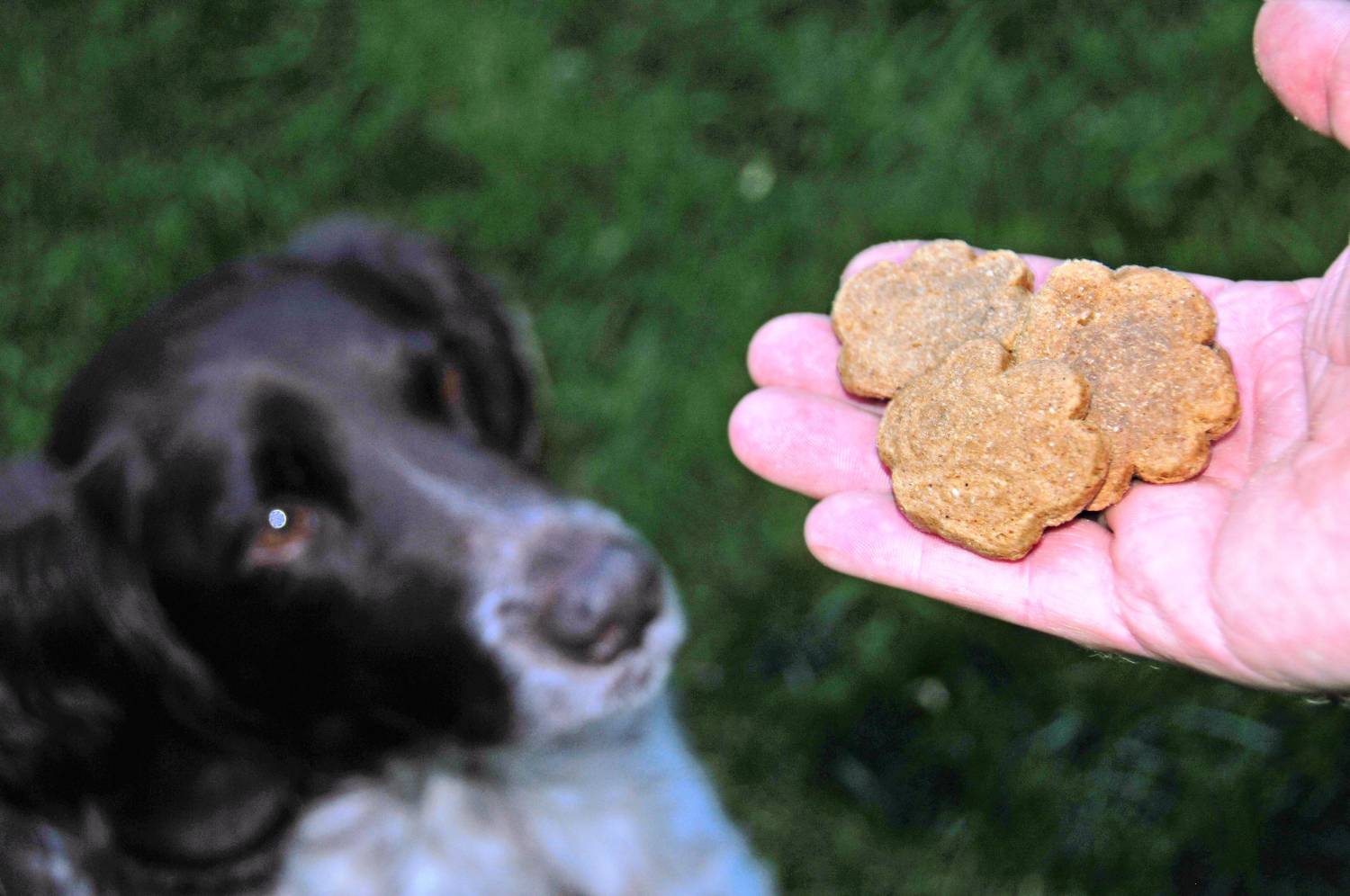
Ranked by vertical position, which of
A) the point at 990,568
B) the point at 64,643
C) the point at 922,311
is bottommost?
the point at 64,643

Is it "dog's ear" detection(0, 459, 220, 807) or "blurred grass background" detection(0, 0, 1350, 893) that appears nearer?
"dog's ear" detection(0, 459, 220, 807)

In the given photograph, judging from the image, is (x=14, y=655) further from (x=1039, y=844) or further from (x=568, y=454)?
(x=1039, y=844)

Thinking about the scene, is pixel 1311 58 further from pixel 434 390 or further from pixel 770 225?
pixel 770 225

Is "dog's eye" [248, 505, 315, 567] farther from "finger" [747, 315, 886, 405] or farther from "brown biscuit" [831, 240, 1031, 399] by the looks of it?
"brown biscuit" [831, 240, 1031, 399]

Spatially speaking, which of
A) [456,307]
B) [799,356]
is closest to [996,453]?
[799,356]

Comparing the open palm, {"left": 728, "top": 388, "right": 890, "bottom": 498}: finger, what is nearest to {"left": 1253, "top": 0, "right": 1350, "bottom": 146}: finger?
the open palm

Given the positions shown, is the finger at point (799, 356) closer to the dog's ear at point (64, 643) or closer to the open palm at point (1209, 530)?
the open palm at point (1209, 530)
